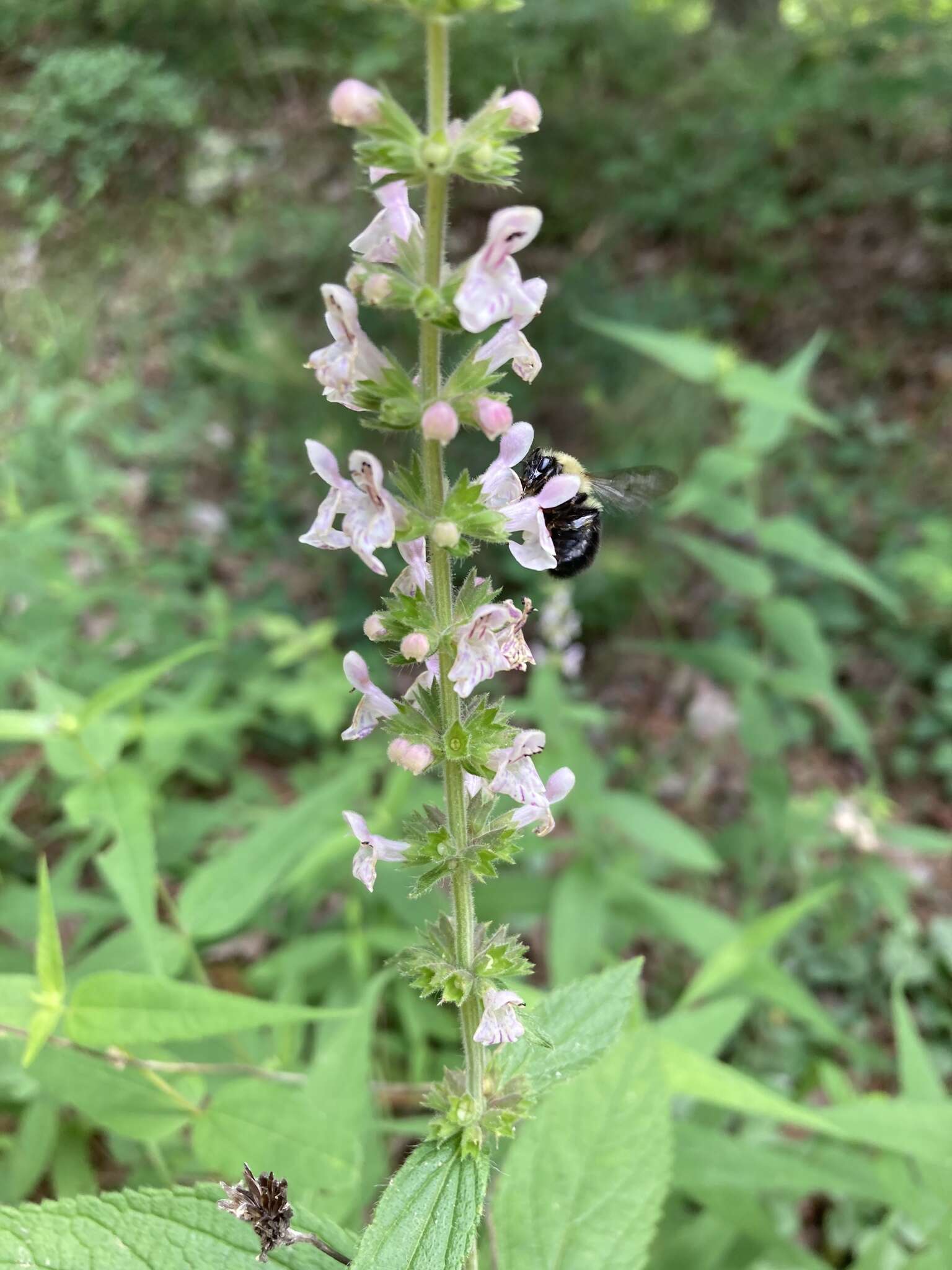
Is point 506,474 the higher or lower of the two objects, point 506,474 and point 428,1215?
the higher

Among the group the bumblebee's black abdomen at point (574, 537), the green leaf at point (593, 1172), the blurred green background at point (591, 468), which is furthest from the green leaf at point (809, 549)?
the green leaf at point (593, 1172)

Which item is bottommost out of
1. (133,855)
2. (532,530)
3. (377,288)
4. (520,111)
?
(133,855)

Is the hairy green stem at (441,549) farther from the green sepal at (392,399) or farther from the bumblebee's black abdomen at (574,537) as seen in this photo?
the bumblebee's black abdomen at (574,537)

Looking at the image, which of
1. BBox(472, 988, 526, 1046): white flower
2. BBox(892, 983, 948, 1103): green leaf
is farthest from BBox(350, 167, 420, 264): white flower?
BBox(892, 983, 948, 1103): green leaf

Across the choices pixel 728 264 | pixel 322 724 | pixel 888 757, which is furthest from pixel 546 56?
pixel 888 757

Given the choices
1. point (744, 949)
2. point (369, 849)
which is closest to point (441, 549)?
point (369, 849)

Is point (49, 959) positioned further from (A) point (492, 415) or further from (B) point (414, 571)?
(A) point (492, 415)

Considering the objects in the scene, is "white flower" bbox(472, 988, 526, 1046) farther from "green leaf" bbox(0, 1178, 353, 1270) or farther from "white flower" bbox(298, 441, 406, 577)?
"white flower" bbox(298, 441, 406, 577)
